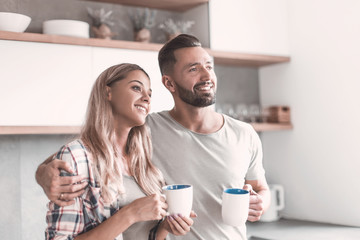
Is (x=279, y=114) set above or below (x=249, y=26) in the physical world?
below

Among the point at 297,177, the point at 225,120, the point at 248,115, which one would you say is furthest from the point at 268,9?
the point at 225,120

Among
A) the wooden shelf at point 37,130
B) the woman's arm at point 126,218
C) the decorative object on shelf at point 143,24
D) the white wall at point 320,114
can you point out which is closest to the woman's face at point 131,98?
the woman's arm at point 126,218

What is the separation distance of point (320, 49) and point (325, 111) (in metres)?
0.37

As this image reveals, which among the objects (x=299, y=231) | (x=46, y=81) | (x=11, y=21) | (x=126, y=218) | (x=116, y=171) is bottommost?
(x=299, y=231)

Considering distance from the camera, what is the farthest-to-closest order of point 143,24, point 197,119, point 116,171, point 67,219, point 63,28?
point 143,24 → point 63,28 → point 197,119 → point 116,171 → point 67,219

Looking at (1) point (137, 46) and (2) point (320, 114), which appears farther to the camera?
(2) point (320, 114)

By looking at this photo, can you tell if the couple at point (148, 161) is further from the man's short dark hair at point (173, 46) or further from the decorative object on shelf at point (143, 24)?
the decorative object on shelf at point (143, 24)

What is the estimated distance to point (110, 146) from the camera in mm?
1244

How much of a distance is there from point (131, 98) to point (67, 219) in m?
0.40

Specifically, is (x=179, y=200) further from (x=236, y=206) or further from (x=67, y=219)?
(x=67, y=219)

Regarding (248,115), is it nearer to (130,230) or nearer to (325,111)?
A: (325,111)

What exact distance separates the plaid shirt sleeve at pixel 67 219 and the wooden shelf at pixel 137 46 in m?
1.01

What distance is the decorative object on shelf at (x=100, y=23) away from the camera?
7.22ft

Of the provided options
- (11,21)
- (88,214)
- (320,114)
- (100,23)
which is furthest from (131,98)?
(320,114)
